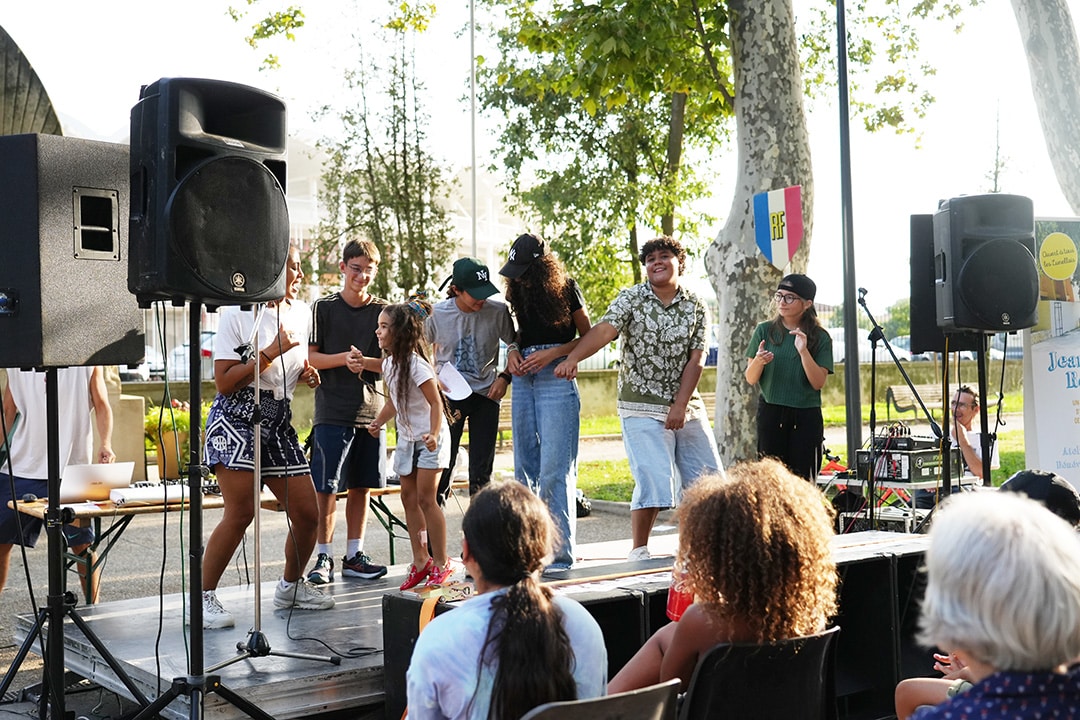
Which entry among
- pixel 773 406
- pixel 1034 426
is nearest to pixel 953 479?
pixel 1034 426

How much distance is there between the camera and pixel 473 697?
2.33 m

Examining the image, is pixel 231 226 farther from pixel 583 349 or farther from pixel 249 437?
pixel 583 349

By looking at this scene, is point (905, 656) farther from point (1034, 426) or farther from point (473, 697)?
point (473, 697)

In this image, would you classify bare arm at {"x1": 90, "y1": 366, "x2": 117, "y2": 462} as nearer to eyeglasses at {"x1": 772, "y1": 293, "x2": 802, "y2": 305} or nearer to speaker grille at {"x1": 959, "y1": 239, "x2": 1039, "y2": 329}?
eyeglasses at {"x1": 772, "y1": 293, "x2": 802, "y2": 305}

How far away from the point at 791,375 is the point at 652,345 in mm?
1354

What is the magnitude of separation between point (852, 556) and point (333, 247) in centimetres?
1521

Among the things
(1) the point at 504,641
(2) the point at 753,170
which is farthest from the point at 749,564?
(2) the point at 753,170

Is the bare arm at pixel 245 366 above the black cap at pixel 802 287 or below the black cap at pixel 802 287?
below

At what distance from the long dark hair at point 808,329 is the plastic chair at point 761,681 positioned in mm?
3825

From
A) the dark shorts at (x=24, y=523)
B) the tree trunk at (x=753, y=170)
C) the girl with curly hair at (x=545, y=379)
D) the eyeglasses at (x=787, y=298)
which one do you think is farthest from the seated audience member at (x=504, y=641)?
the tree trunk at (x=753, y=170)

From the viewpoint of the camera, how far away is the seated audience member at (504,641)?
7.65ft

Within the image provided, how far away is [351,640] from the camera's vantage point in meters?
4.52

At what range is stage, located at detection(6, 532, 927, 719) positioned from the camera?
3.95 m

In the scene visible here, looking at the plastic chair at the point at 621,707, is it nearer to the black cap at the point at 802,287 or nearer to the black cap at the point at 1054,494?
the black cap at the point at 1054,494
